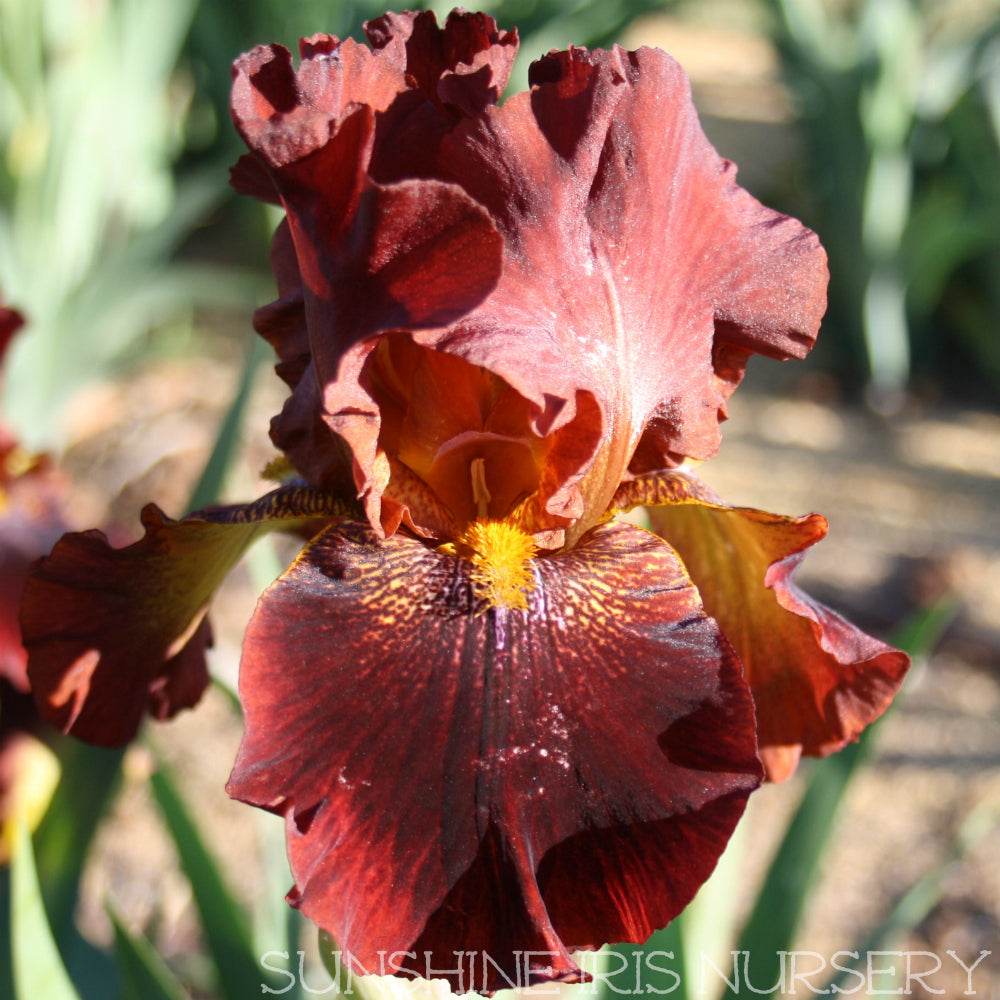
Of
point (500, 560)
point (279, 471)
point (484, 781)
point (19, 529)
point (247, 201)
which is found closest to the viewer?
point (484, 781)

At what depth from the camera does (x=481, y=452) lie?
75 centimetres

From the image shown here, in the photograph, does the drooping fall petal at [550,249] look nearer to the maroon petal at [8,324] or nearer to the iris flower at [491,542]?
the iris flower at [491,542]

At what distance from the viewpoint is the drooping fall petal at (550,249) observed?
0.62 m

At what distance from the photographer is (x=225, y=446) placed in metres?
1.07

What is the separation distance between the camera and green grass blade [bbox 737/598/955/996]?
1.00m

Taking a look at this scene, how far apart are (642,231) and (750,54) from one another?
10177 millimetres

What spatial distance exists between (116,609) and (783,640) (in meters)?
0.51

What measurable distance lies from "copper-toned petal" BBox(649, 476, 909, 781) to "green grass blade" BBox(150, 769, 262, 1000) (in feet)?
1.79

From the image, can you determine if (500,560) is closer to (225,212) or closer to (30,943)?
(30,943)

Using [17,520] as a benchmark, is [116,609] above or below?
above

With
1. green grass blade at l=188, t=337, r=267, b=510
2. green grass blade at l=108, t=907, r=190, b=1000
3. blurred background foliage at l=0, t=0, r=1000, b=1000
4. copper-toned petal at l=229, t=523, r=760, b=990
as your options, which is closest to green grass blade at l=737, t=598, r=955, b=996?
blurred background foliage at l=0, t=0, r=1000, b=1000

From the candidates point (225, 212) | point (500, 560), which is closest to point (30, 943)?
point (500, 560)

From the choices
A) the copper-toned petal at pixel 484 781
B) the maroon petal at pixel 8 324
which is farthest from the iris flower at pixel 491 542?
the maroon petal at pixel 8 324

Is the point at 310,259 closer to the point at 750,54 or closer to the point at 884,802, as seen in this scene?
the point at 884,802
